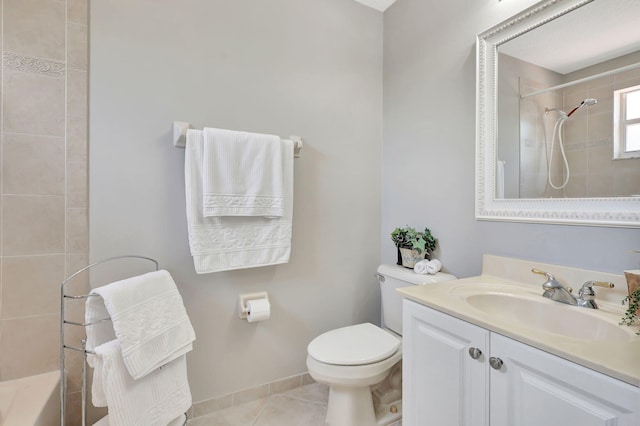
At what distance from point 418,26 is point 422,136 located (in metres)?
0.67

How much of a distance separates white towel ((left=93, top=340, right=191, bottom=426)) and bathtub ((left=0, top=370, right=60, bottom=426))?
0.33m

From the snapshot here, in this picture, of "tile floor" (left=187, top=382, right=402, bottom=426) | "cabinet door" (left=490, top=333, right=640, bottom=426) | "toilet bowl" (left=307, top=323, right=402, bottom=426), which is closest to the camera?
"cabinet door" (left=490, top=333, right=640, bottom=426)

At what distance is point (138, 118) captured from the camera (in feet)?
4.61

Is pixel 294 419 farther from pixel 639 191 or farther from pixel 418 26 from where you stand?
pixel 418 26

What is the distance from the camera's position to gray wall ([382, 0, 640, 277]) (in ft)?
3.75

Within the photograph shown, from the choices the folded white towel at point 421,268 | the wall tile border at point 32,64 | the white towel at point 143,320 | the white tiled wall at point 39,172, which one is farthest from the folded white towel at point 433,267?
the wall tile border at point 32,64

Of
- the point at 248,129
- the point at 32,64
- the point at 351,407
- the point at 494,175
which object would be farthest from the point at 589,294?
the point at 32,64

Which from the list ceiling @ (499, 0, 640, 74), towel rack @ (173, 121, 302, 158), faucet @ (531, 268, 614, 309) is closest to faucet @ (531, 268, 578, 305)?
faucet @ (531, 268, 614, 309)

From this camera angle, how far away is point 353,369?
1.30 metres

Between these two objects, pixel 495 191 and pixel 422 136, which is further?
pixel 422 136

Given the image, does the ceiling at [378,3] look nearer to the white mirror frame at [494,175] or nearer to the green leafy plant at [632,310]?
the white mirror frame at [494,175]

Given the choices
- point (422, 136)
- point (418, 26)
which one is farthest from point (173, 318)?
point (418, 26)

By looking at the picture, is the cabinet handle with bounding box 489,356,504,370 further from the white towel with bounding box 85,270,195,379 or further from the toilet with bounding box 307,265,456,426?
the white towel with bounding box 85,270,195,379

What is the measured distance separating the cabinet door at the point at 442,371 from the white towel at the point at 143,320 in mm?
933
